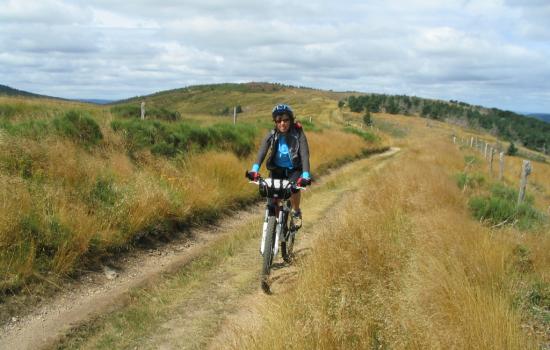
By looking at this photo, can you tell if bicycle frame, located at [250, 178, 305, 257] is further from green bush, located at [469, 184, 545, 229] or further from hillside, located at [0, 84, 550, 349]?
green bush, located at [469, 184, 545, 229]

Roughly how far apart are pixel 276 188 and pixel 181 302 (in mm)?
1769

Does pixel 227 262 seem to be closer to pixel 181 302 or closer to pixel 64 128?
pixel 181 302

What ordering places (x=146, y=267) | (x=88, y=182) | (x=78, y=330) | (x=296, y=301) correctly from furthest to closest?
(x=88, y=182), (x=146, y=267), (x=78, y=330), (x=296, y=301)

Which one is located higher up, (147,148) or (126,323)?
(147,148)

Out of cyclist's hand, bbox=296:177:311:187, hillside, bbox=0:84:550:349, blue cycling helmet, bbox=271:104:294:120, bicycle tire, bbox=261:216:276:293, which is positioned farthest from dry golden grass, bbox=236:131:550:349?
blue cycling helmet, bbox=271:104:294:120

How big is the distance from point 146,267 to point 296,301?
3.03 metres

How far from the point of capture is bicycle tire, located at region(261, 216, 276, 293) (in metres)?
5.51

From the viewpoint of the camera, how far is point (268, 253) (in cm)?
561

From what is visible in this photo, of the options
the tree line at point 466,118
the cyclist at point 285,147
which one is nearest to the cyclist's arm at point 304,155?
the cyclist at point 285,147

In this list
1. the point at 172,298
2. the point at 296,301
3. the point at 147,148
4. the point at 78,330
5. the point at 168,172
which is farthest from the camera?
the point at 147,148

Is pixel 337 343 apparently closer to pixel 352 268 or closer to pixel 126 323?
pixel 352 268

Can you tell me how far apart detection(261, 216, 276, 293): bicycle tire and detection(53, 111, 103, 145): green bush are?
215 inches

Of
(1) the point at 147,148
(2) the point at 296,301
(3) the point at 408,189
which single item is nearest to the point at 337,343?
(2) the point at 296,301

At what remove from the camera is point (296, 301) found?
4215 millimetres
